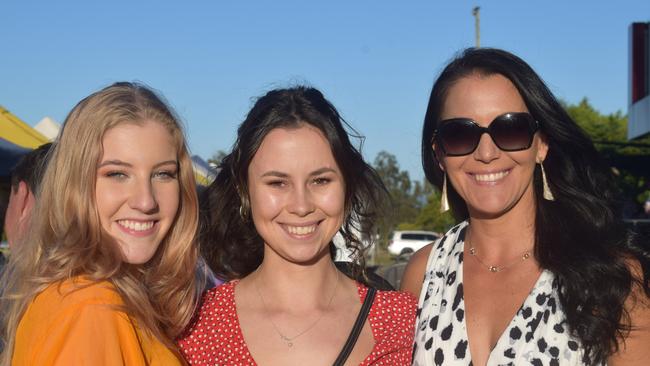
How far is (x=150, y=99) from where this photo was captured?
9.34 ft

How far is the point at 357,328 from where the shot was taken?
9.83ft

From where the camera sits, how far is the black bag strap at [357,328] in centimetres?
291

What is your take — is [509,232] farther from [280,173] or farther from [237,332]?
[237,332]

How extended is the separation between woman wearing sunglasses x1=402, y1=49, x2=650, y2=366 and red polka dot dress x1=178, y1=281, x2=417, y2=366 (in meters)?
0.11

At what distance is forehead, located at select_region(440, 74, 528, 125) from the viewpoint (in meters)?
3.11

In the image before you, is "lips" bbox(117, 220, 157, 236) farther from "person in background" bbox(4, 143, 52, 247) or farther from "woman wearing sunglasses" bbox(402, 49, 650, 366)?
"person in background" bbox(4, 143, 52, 247)

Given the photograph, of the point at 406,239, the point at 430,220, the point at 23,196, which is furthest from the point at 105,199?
the point at 430,220

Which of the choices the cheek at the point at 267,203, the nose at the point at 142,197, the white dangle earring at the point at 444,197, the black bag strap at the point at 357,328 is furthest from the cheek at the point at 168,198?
the white dangle earring at the point at 444,197

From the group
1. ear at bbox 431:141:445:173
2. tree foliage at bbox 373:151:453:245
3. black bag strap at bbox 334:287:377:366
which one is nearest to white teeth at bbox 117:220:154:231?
black bag strap at bbox 334:287:377:366

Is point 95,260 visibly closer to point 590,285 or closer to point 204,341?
point 204,341

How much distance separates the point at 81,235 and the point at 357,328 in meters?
1.12

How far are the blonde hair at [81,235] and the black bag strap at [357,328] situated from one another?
0.62 meters

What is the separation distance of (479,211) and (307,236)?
2.51 ft

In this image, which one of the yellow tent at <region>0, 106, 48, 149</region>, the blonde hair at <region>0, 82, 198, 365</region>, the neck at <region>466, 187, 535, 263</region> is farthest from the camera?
the yellow tent at <region>0, 106, 48, 149</region>
